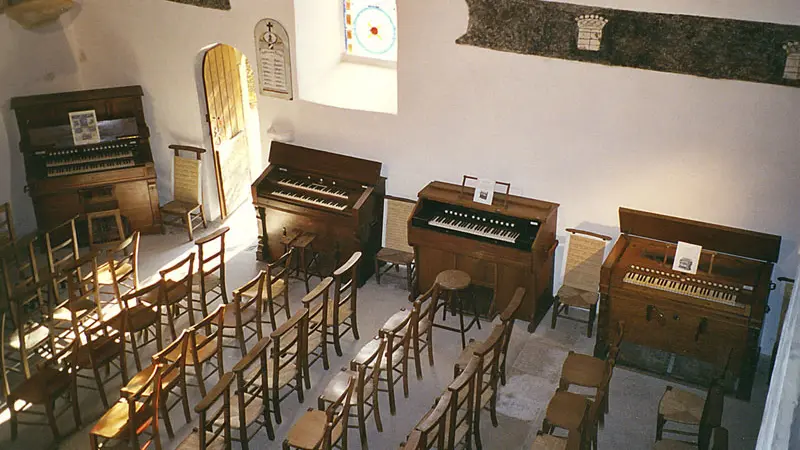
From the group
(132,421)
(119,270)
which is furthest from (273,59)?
(132,421)

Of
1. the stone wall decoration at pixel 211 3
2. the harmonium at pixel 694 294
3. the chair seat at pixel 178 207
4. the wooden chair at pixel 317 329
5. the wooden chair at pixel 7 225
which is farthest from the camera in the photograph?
the chair seat at pixel 178 207

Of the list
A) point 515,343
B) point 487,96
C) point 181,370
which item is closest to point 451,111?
point 487,96

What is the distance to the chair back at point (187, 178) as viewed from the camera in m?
12.1

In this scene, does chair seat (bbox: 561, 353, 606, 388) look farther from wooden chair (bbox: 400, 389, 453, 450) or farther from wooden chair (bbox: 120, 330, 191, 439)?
wooden chair (bbox: 120, 330, 191, 439)

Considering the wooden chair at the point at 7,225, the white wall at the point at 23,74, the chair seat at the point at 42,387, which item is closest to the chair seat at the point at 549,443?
the chair seat at the point at 42,387

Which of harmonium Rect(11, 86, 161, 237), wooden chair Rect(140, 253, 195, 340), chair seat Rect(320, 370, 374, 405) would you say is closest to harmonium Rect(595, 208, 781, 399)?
chair seat Rect(320, 370, 374, 405)

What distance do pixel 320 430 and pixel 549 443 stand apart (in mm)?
1985

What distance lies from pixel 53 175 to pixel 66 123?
751 millimetres

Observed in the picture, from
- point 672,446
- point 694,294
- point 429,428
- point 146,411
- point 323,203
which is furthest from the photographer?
point 323,203

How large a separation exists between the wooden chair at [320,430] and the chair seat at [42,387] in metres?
Result: 2.44

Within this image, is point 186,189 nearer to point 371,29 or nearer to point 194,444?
point 371,29

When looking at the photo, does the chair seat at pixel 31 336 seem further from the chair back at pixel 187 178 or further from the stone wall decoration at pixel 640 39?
the stone wall decoration at pixel 640 39

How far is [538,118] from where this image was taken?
31.9ft

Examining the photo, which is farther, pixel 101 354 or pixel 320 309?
pixel 320 309
